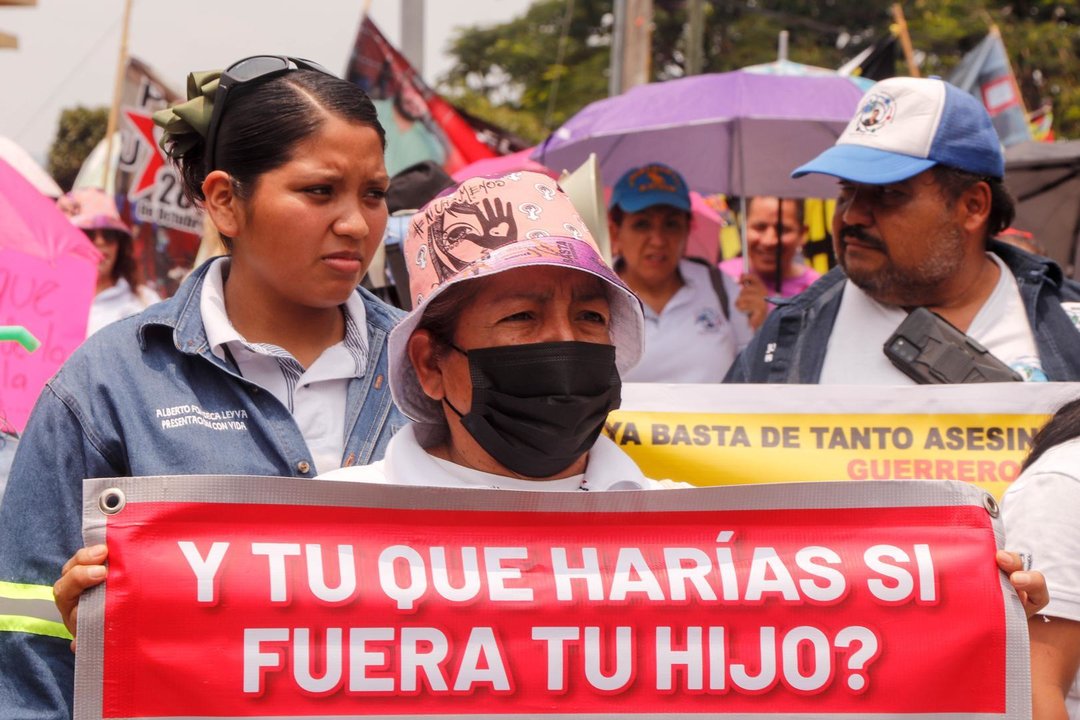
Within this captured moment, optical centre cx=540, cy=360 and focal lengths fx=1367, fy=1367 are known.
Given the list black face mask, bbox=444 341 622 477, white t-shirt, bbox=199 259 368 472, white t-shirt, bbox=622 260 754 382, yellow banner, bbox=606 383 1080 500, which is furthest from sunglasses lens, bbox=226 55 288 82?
white t-shirt, bbox=622 260 754 382

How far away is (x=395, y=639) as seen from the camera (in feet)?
6.84

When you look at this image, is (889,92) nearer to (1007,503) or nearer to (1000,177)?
(1000,177)

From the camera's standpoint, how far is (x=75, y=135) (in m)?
40.0

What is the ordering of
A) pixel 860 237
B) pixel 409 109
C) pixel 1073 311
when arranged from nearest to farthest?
pixel 1073 311
pixel 860 237
pixel 409 109

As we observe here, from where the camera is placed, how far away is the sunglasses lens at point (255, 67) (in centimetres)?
264

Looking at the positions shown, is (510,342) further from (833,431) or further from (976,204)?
(976,204)

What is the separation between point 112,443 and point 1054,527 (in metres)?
1.64

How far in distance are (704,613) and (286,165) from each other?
1.15m

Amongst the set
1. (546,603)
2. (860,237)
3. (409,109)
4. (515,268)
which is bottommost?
(546,603)

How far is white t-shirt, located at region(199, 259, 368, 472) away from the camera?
254 centimetres

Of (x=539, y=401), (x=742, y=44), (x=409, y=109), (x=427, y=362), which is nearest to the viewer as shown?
(x=539, y=401)

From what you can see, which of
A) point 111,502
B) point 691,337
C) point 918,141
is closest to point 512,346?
point 111,502

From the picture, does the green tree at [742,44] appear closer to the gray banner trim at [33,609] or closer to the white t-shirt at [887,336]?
the white t-shirt at [887,336]

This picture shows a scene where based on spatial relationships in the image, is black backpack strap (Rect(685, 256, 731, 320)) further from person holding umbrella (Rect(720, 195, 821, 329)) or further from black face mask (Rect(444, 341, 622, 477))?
black face mask (Rect(444, 341, 622, 477))
